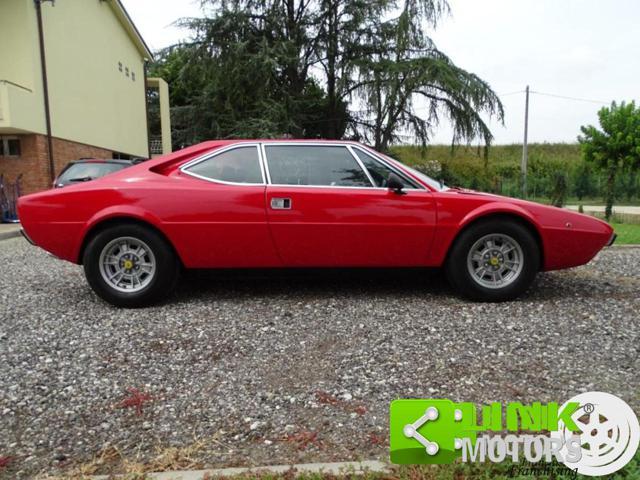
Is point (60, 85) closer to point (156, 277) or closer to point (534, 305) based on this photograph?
point (156, 277)

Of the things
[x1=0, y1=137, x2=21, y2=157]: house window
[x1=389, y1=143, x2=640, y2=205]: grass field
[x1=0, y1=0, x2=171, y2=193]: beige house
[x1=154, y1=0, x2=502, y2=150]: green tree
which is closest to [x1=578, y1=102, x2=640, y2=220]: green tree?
[x1=389, y1=143, x2=640, y2=205]: grass field

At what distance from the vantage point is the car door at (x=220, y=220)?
12.0 ft

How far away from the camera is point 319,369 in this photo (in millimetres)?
2621

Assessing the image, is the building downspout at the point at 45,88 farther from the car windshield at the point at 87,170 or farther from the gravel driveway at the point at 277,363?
the gravel driveway at the point at 277,363

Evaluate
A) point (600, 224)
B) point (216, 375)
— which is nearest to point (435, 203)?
point (600, 224)

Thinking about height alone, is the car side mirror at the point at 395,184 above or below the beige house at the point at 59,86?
below

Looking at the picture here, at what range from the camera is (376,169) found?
3850 mm

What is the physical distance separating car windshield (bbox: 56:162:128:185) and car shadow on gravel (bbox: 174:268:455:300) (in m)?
4.77

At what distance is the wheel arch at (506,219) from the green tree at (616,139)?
2424 centimetres

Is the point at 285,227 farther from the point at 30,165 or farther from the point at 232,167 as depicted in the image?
the point at 30,165

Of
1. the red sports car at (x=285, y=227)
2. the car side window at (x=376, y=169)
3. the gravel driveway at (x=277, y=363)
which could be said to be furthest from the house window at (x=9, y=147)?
the car side window at (x=376, y=169)

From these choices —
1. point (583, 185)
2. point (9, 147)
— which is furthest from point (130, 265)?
point (583, 185)

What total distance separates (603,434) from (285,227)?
2.51 metres

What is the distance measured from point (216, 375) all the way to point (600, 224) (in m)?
3.32
